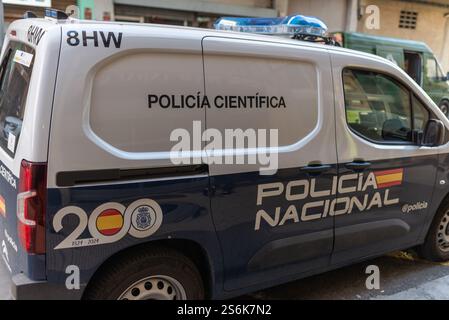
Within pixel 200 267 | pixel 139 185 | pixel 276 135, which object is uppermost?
pixel 276 135

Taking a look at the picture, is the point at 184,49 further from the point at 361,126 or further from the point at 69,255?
the point at 361,126

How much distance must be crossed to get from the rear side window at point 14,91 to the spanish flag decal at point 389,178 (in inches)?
94.0

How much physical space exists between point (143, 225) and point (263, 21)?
1.95 metres

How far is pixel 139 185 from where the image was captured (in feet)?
7.58

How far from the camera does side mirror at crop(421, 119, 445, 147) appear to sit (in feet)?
11.3

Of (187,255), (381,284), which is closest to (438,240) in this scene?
(381,284)

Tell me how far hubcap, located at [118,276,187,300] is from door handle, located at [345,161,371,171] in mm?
1421

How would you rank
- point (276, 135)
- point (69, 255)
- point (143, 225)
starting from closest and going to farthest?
point (69, 255)
point (143, 225)
point (276, 135)

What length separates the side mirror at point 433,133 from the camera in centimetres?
346

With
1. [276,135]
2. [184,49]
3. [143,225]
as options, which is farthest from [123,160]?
[276,135]

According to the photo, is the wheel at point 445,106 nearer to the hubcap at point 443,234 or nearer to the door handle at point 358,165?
the hubcap at point 443,234

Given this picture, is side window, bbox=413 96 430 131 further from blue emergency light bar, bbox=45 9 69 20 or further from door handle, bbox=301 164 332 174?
blue emergency light bar, bbox=45 9 69 20

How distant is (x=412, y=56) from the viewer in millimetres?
11523
